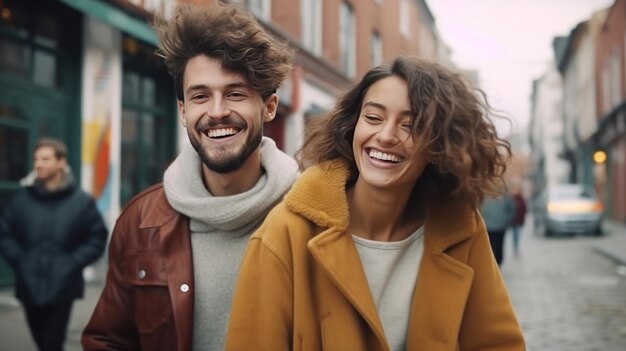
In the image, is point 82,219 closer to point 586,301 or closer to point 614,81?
point 586,301

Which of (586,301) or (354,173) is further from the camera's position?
(586,301)

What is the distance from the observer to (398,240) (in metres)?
2.29

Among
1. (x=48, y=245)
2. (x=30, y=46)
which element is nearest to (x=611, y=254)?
(x=30, y=46)

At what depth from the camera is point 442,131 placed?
6.90 feet

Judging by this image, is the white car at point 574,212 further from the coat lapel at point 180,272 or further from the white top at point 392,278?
the coat lapel at point 180,272

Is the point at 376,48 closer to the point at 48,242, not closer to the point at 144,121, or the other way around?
the point at 144,121

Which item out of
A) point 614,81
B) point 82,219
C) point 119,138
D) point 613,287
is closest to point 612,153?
point 614,81

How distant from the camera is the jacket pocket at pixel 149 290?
226cm

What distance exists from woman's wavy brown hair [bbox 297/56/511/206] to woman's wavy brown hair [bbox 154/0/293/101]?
0.28 metres

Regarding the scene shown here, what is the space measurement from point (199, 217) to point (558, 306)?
727 centimetres

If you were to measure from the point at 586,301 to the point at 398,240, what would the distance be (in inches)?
300

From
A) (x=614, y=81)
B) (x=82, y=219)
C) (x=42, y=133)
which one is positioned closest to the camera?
(x=82, y=219)

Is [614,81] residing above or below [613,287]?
above

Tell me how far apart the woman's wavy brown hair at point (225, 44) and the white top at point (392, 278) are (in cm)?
68
